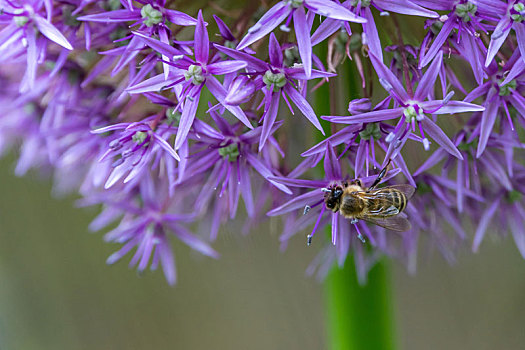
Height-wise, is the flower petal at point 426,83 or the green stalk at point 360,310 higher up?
the flower petal at point 426,83

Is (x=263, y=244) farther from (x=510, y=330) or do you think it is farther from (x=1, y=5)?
(x=1, y=5)

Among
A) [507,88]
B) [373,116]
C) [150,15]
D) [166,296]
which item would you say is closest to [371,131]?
[373,116]

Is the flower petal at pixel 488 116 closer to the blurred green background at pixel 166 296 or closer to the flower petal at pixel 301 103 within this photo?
the flower petal at pixel 301 103

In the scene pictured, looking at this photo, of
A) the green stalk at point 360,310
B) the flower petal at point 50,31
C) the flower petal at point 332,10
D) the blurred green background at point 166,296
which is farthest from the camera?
the blurred green background at point 166,296

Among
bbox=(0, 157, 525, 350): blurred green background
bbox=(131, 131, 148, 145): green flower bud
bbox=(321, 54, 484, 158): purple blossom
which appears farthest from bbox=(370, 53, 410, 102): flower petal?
bbox=(0, 157, 525, 350): blurred green background

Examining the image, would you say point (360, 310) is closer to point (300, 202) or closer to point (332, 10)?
point (300, 202)

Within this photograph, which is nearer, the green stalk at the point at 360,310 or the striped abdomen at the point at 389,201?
the striped abdomen at the point at 389,201

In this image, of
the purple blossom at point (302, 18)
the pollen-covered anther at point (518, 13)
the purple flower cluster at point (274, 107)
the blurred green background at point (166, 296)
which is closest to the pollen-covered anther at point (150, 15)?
the purple flower cluster at point (274, 107)

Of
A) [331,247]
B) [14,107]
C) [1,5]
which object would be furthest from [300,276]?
[1,5]
